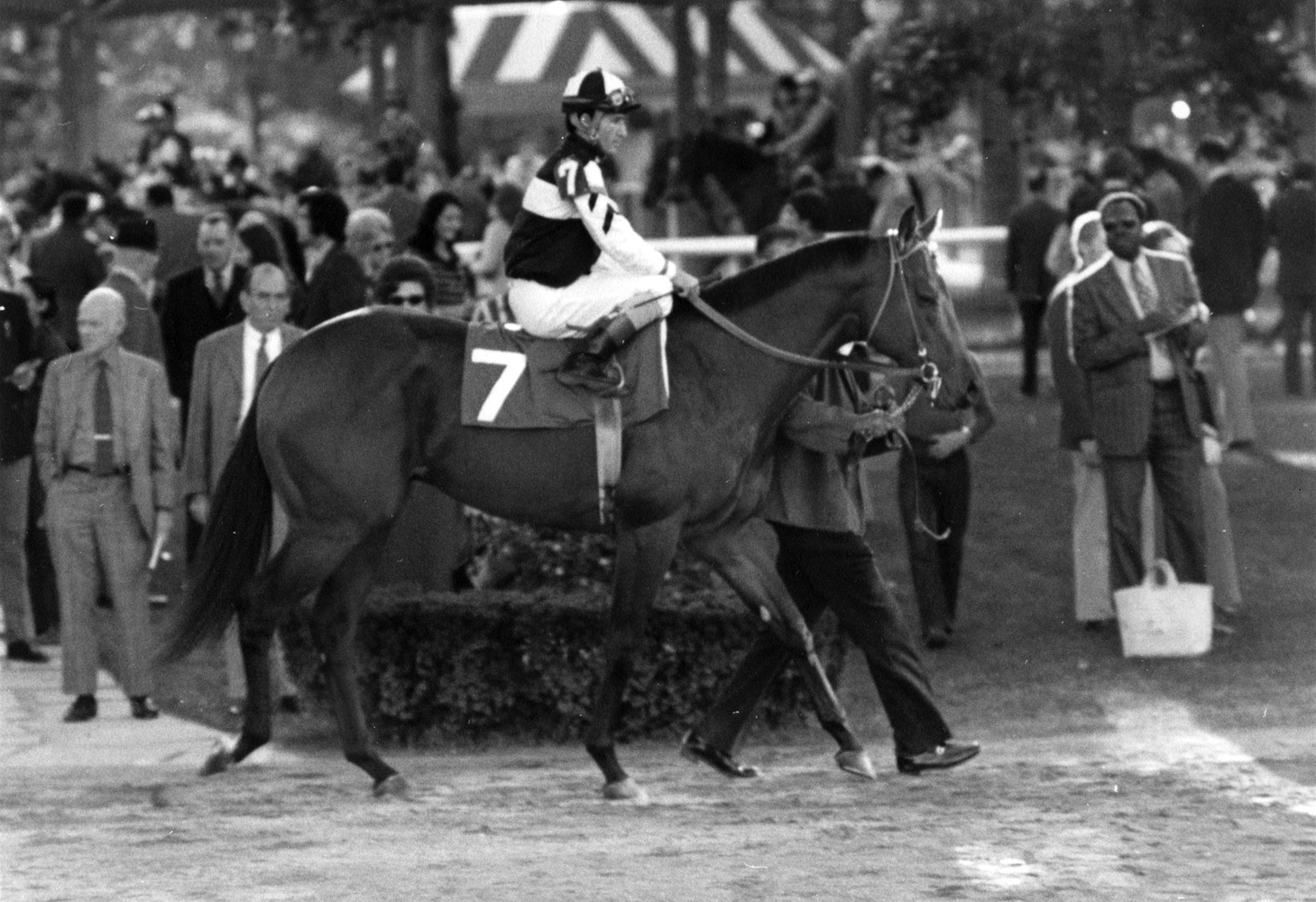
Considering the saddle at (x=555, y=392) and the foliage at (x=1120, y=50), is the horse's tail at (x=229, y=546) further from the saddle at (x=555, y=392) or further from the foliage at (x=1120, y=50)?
the foliage at (x=1120, y=50)

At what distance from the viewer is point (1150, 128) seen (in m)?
38.8

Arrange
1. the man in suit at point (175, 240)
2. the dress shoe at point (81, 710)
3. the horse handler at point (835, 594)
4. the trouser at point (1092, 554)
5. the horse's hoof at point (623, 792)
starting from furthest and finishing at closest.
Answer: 1. the man in suit at point (175, 240)
2. the trouser at point (1092, 554)
3. the dress shoe at point (81, 710)
4. the horse handler at point (835, 594)
5. the horse's hoof at point (623, 792)

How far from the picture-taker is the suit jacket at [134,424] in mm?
12453

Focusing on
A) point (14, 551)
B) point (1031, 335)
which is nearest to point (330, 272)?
point (14, 551)

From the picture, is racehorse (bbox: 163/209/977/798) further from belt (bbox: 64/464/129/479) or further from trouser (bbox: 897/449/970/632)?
trouser (bbox: 897/449/970/632)

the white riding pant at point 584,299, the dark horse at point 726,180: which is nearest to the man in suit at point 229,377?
the white riding pant at point 584,299

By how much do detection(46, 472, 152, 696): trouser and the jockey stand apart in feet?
9.12

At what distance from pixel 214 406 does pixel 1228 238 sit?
36.0ft

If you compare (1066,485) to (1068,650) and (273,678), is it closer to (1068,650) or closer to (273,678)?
(1068,650)

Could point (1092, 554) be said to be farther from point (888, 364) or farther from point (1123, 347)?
point (888, 364)

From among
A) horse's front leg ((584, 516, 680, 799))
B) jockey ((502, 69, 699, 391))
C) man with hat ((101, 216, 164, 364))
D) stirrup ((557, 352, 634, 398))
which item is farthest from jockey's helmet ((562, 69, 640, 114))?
man with hat ((101, 216, 164, 364))

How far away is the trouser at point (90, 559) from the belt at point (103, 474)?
0.04 ft

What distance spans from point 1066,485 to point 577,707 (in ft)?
23.8

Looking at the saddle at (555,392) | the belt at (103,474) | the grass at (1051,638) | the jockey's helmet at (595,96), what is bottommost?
the grass at (1051,638)
